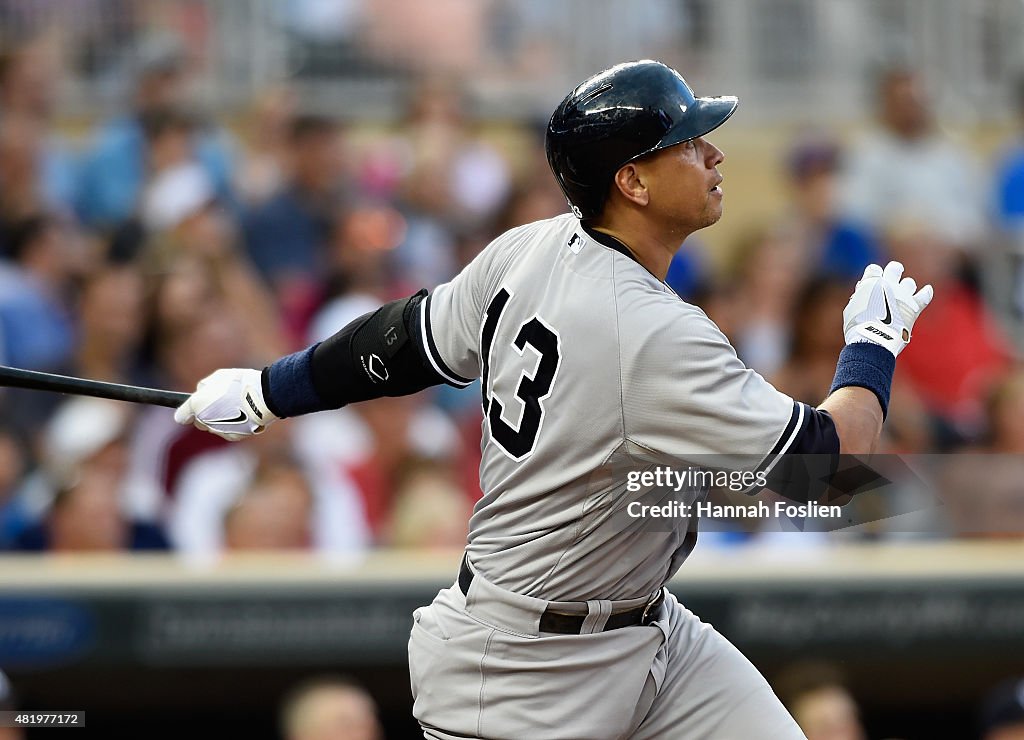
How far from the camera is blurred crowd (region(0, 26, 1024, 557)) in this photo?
5.38 metres

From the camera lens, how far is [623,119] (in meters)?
2.80

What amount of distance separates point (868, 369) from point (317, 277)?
4.03 m

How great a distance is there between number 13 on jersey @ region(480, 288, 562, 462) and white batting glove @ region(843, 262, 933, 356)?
567 mm

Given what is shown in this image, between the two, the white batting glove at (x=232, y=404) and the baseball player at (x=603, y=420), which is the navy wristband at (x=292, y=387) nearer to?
the white batting glove at (x=232, y=404)

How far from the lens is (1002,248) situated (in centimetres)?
781

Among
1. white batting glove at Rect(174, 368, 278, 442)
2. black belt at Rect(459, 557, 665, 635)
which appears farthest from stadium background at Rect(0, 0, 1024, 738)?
black belt at Rect(459, 557, 665, 635)

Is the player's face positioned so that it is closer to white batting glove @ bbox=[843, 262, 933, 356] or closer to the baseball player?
the baseball player

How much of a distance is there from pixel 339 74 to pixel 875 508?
5514 millimetres

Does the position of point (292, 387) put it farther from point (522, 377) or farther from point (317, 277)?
point (317, 277)

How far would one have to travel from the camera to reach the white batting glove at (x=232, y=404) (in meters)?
3.29

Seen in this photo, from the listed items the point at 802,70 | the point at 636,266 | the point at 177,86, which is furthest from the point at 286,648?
the point at 802,70

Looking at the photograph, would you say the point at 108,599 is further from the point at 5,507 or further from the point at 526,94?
the point at 526,94

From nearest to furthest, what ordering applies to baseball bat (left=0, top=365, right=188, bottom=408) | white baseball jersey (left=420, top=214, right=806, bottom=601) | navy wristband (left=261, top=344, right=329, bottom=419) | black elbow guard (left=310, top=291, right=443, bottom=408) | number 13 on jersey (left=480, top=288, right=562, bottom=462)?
white baseball jersey (left=420, top=214, right=806, bottom=601) → number 13 on jersey (left=480, top=288, right=562, bottom=462) → black elbow guard (left=310, top=291, right=443, bottom=408) → navy wristband (left=261, top=344, right=329, bottom=419) → baseball bat (left=0, top=365, right=188, bottom=408)

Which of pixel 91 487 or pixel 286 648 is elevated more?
pixel 91 487
